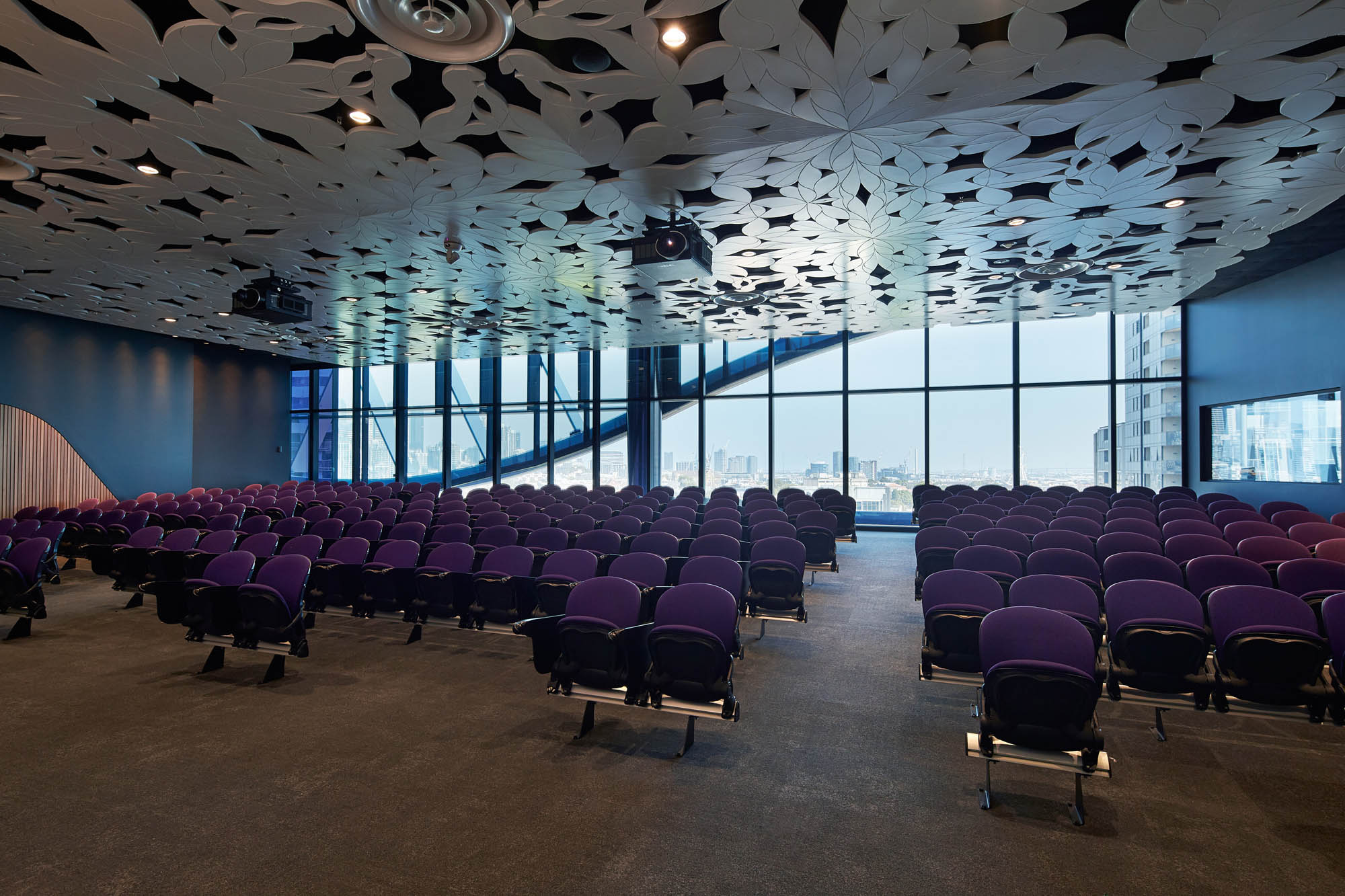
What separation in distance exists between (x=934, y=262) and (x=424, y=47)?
24.2 ft

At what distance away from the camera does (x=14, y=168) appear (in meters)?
6.29

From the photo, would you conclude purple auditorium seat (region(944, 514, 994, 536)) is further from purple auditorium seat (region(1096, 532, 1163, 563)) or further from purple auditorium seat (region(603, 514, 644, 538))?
purple auditorium seat (region(603, 514, 644, 538))

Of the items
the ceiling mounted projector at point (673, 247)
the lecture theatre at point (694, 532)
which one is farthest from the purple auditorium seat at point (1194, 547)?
the ceiling mounted projector at point (673, 247)

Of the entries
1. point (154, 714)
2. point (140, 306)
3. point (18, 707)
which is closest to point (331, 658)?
point (154, 714)

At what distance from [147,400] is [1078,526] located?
19.1 m

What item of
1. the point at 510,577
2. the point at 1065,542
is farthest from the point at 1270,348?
the point at 510,577

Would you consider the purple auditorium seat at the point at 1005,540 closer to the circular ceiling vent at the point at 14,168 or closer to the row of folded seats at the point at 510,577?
the row of folded seats at the point at 510,577

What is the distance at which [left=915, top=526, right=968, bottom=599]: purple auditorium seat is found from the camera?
6.89 meters

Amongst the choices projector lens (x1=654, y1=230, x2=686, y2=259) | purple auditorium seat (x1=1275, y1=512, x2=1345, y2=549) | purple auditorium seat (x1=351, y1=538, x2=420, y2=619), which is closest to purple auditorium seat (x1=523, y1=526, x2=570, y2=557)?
purple auditorium seat (x1=351, y1=538, x2=420, y2=619)

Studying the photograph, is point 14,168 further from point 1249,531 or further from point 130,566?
point 1249,531

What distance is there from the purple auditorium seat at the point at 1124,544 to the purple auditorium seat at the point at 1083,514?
1.83 meters

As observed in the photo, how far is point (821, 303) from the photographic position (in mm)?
11781

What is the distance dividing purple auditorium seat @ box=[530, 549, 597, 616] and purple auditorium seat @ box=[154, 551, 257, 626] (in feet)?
8.47

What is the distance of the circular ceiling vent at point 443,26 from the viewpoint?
3967 mm
